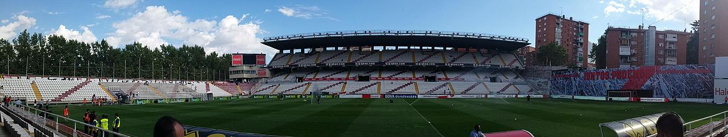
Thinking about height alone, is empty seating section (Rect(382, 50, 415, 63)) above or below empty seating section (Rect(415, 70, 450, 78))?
above

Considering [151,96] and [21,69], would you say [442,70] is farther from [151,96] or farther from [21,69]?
[21,69]

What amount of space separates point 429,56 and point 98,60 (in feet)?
237

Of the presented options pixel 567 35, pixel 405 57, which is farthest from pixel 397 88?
pixel 567 35

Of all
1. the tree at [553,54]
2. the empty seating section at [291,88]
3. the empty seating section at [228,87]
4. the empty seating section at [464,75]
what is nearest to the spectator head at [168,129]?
the empty seating section at [291,88]

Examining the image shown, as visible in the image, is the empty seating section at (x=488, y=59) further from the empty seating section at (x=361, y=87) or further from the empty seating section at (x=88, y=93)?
the empty seating section at (x=88, y=93)

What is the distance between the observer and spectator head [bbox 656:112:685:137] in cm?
351

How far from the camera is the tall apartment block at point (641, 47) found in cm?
8569

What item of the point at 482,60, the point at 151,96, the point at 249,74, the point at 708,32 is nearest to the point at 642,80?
the point at 708,32

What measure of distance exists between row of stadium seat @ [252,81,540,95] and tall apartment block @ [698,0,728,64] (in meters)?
27.3

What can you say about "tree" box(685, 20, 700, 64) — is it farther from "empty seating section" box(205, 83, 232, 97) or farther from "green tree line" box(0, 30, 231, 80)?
"green tree line" box(0, 30, 231, 80)

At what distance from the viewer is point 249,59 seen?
89500mm

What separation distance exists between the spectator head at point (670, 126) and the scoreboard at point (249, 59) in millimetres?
89145

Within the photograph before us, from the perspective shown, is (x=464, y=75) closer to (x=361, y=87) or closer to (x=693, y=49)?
(x=361, y=87)

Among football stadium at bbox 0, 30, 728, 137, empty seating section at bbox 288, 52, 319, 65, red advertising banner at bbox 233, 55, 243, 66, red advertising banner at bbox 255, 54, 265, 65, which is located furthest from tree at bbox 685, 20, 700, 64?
red advertising banner at bbox 233, 55, 243, 66
